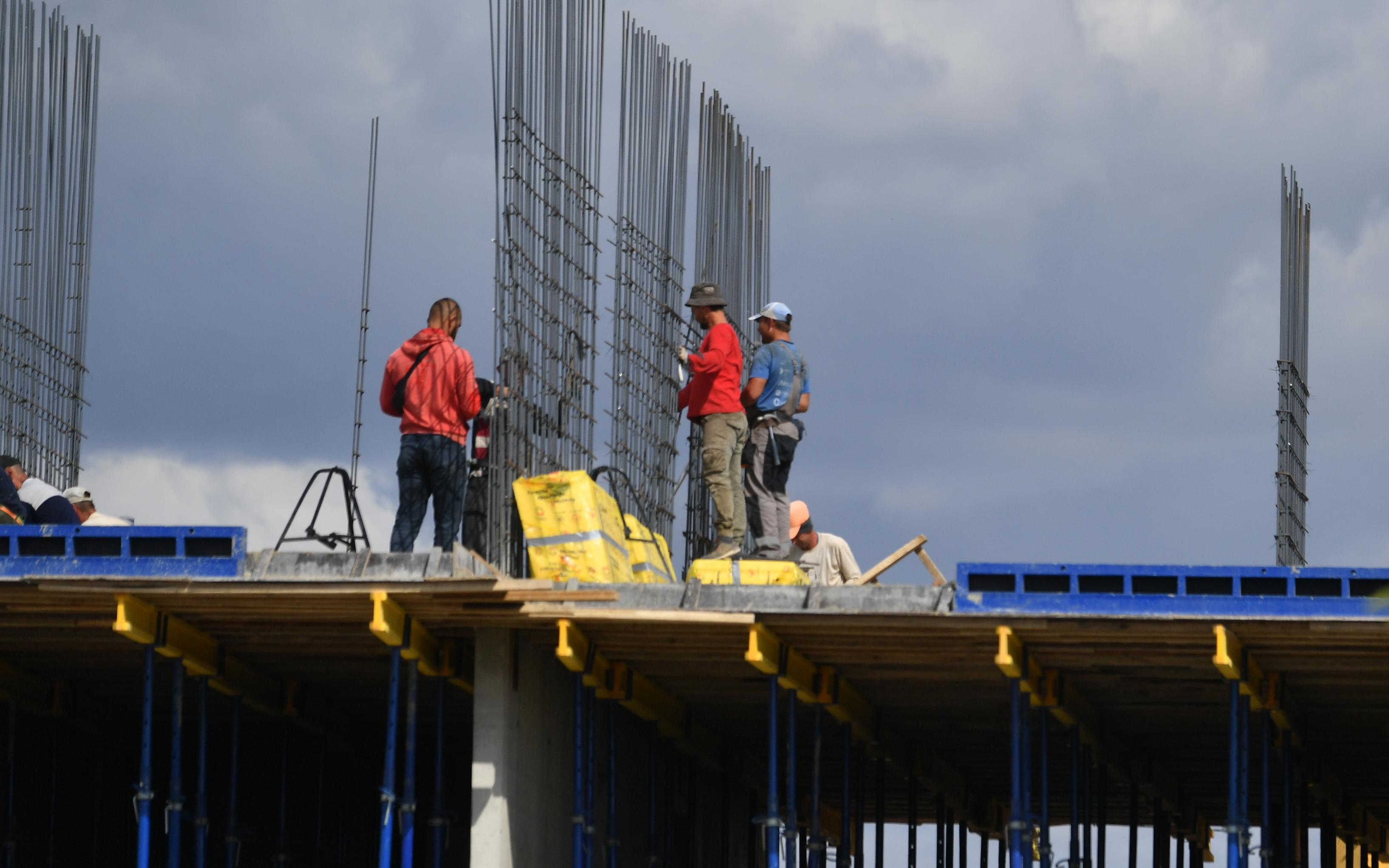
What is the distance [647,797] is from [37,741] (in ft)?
22.6

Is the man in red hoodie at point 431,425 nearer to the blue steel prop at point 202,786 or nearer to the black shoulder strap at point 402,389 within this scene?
the black shoulder strap at point 402,389

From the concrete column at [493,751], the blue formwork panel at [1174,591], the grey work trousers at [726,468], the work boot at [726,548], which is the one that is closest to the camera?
the blue formwork panel at [1174,591]

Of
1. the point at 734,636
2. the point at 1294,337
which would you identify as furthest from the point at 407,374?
the point at 1294,337

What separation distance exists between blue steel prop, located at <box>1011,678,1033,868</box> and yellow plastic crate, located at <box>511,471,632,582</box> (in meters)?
3.68

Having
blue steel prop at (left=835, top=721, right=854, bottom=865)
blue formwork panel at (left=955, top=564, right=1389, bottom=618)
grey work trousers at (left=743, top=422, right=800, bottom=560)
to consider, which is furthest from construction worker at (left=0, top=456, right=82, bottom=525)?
blue formwork panel at (left=955, top=564, right=1389, bottom=618)

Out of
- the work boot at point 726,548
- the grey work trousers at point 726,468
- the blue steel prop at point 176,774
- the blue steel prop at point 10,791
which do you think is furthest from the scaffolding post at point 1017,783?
the blue steel prop at point 10,791

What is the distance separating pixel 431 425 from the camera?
18.9 metres

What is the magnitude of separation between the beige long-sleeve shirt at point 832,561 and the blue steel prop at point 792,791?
375 centimetres

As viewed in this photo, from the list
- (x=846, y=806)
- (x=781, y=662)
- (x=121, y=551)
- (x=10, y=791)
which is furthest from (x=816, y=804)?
(x=10, y=791)

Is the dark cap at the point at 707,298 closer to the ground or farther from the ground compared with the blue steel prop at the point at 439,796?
farther from the ground

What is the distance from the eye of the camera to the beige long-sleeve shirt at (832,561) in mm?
23109

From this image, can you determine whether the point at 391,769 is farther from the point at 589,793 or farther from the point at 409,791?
the point at 589,793

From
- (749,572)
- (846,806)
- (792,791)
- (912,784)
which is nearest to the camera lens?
(792,791)

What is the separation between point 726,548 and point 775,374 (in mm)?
1819
